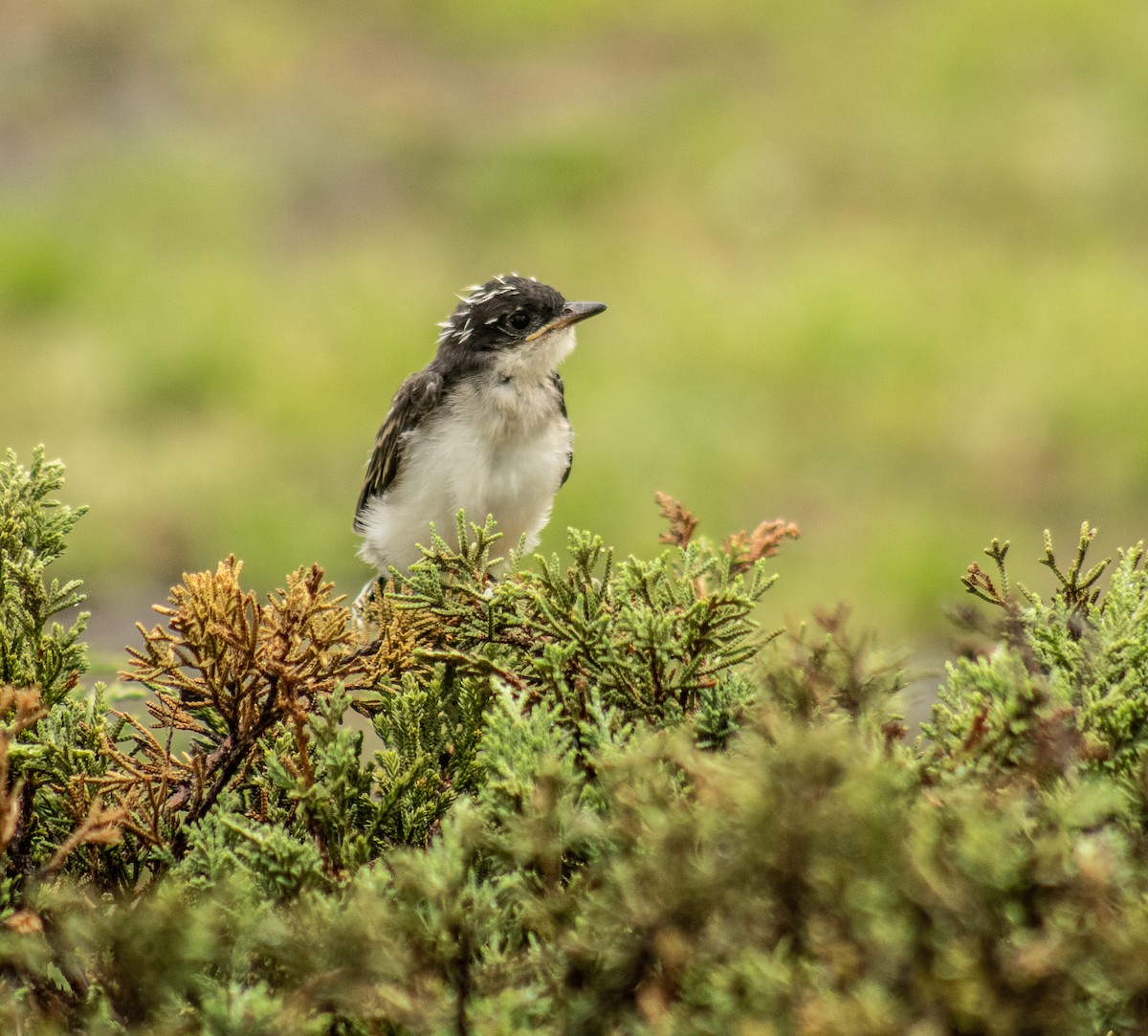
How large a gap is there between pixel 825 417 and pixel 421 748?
8024 millimetres

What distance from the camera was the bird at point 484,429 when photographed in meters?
5.82

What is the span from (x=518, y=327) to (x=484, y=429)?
0.50 meters

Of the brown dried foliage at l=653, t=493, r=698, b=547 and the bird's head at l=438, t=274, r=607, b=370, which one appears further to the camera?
the bird's head at l=438, t=274, r=607, b=370

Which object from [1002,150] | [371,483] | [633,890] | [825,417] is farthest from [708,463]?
[633,890]

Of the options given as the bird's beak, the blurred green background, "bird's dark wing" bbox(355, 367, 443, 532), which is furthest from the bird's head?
the blurred green background

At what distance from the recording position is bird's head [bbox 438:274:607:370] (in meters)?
5.97

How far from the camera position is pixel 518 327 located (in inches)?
238

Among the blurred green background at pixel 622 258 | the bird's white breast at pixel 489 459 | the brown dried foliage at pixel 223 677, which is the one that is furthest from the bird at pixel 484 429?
the brown dried foliage at pixel 223 677

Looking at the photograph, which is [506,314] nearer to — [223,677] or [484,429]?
[484,429]

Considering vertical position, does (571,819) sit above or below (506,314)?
below

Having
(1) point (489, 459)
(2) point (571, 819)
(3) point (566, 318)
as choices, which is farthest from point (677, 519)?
(3) point (566, 318)

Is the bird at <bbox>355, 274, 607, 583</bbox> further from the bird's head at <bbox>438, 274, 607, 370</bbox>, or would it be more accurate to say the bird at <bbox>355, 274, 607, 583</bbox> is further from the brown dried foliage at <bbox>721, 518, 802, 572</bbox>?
the brown dried foliage at <bbox>721, 518, 802, 572</bbox>

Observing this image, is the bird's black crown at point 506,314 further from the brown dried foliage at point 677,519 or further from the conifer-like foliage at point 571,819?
the conifer-like foliage at point 571,819

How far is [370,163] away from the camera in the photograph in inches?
548
